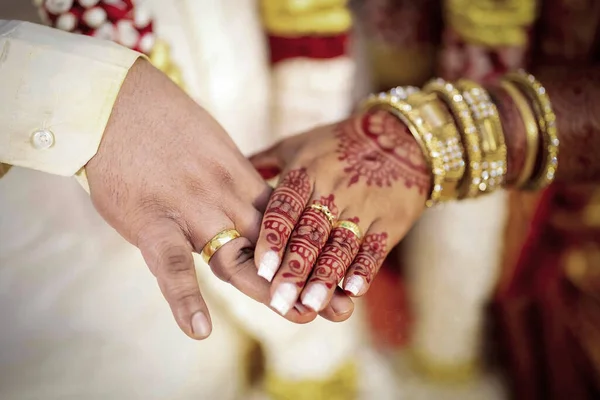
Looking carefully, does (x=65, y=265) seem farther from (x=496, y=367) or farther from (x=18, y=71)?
(x=496, y=367)

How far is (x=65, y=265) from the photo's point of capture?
54 cm

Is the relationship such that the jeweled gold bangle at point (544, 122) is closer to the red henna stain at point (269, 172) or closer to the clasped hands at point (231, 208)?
the clasped hands at point (231, 208)

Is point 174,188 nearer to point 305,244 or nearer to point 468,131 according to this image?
A: point 305,244

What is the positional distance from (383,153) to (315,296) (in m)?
0.21

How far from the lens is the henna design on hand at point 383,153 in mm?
548

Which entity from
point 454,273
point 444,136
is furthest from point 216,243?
point 454,273

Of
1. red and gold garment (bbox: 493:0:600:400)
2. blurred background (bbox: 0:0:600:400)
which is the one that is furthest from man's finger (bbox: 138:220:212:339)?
red and gold garment (bbox: 493:0:600:400)

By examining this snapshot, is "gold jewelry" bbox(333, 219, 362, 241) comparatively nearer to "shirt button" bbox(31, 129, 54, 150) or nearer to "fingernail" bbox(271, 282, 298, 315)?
"fingernail" bbox(271, 282, 298, 315)

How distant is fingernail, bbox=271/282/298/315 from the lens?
0.40 metres

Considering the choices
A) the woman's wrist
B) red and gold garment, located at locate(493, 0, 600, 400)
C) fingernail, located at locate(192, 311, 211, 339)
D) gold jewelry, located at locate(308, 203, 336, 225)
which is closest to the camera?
fingernail, located at locate(192, 311, 211, 339)

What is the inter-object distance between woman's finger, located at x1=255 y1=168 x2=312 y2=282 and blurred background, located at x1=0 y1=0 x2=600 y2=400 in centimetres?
12

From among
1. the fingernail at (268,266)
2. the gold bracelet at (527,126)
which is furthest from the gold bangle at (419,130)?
the fingernail at (268,266)

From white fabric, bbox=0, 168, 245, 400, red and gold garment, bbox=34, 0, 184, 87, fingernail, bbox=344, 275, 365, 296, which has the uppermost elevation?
red and gold garment, bbox=34, 0, 184, 87

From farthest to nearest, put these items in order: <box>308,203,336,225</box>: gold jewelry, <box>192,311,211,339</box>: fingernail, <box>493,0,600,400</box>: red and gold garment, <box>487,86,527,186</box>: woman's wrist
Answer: <box>493,0,600,400</box>: red and gold garment → <box>487,86,527,186</box>: woman's wrist → <box>308,203,336,225</box>: gold jewelry → <box>192,311,211,339</box>: fingernail
